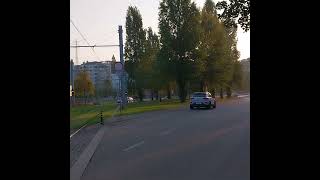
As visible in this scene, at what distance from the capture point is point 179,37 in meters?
67.6

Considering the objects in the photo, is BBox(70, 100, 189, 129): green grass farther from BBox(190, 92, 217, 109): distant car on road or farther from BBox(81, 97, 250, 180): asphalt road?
BBox(81, 97, 250, 180): asphalt road

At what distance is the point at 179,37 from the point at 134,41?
20668 mm

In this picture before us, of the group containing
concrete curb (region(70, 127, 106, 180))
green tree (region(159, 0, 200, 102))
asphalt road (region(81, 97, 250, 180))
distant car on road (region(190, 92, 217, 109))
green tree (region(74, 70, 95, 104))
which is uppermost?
green tree (region(159, 0, 200, 102))

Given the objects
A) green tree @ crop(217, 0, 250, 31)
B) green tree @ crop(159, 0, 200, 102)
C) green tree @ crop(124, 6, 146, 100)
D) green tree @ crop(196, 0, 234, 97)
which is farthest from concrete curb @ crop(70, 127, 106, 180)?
green tree @ crop(124, 6, 146, 100)

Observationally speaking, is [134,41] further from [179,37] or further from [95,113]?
[95,113]

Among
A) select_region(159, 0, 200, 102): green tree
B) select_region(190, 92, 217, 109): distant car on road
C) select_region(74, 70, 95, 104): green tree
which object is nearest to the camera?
select_region(190, 92, 217, 109): distant car on road

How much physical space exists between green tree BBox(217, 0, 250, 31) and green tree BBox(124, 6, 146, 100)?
2442 inches

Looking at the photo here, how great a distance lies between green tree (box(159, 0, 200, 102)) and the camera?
67.0m

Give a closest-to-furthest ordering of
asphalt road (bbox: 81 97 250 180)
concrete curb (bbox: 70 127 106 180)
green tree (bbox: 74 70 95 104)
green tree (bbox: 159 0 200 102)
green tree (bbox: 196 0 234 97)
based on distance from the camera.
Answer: asphalt road (bbox: 81 97 250 180), concrete curb (bbox: 70 127 106 180), green tree (bbox: 159 0 200 102), green tree (bbox: 196 0 234 97), green tree (bbox: 74 70 95 104)
